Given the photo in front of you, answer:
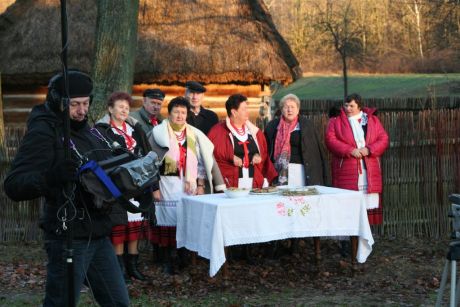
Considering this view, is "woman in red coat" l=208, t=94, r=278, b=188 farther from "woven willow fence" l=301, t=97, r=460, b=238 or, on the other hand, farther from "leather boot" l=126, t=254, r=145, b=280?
"woven willow fence" l=301, t=97, r=460, b=238

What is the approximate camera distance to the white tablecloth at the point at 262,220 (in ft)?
22.1

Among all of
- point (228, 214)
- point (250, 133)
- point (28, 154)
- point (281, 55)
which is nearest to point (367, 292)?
point (228, 214)

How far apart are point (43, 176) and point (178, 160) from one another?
147 inches

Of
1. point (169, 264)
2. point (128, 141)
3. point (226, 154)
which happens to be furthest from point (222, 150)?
point (169, 264)

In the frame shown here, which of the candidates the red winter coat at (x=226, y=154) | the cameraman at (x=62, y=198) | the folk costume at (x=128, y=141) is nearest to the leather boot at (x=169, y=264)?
the folk costume at (x=128, y=141)

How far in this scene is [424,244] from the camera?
31.3 feet

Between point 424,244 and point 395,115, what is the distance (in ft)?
5.77

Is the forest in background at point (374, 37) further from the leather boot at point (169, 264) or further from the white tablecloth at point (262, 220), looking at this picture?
the white tablecloth at point (262, 220)

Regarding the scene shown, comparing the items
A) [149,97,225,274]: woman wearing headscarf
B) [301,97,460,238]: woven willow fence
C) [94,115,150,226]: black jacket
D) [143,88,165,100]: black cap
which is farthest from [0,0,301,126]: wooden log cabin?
[94,115,150,226]: black jacket

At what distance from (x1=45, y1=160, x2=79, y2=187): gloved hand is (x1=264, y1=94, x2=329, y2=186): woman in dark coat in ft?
15.4

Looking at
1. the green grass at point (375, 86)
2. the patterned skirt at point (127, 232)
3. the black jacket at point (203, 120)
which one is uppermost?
the green grass at point (375, 86)

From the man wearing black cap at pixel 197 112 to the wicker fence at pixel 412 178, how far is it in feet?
8.73

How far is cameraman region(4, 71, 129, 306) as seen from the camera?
13.0 feet

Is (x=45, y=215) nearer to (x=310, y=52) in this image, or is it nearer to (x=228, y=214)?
(x=228, y=214)
